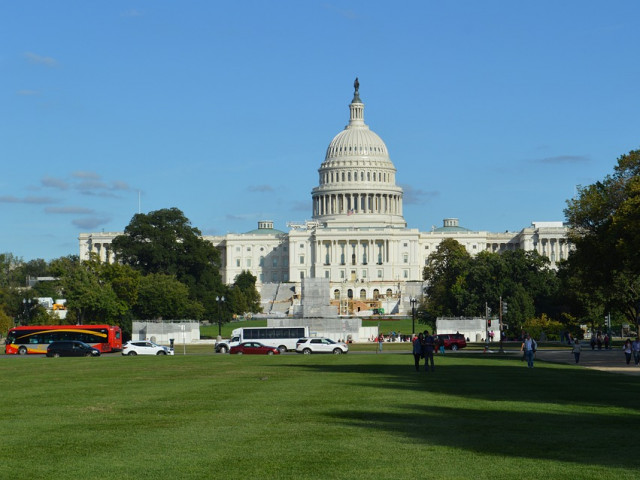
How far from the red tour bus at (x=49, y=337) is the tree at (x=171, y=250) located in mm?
45696

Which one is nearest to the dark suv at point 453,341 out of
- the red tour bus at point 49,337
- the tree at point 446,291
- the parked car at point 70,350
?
the red tour bus at point 49,337

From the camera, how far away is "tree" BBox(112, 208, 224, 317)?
474 ft

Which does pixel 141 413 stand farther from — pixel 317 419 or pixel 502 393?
pixel 502 393

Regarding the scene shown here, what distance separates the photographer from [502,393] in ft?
110

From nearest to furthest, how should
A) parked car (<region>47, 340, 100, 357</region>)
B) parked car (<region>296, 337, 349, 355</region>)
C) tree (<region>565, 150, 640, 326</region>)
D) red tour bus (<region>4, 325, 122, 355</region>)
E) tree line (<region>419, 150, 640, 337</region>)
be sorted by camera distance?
tree (<region>565, 150, 640, 326</region>), tree line (<region>419, 150, 640, 337</region>), parked car (<region>47, 340, 100, 357</region>), parked car (<region>296, 337, 349, 355</region>), red tour bus (<region>4, 325, 122, 355</region>)

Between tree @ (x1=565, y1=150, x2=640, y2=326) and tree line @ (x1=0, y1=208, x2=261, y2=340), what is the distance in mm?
49826

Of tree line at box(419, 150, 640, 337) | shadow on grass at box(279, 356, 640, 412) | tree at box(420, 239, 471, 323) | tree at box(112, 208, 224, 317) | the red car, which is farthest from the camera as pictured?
tree at box(112, 208, 224, 317)

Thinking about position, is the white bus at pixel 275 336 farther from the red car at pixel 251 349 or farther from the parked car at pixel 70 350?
the parked car at pixel 70 350

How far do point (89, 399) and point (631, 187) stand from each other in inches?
1341

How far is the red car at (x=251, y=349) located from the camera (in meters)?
81.7

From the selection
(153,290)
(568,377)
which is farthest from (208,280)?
(568,377)

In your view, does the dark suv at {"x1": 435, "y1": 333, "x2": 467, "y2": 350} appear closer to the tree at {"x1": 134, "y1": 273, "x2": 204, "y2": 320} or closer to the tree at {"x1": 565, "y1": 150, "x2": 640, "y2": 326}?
the tree at {"x1": 565, "y1": 150, "x2": 640, "y2": 326}

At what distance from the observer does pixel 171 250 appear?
5787 inches

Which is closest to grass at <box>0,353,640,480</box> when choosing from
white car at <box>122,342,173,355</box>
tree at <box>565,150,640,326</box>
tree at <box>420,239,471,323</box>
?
tree at <box>565,150,640,326</box>
